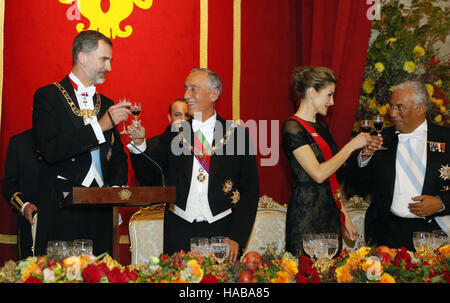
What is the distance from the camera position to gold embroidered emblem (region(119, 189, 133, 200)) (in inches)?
85.9

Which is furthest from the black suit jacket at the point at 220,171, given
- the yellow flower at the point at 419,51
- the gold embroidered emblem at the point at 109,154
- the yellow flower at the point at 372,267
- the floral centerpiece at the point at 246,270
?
the yellow flower at the point at 419,51

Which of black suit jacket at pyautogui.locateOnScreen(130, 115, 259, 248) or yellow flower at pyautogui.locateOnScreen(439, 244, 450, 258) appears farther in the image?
black suit jacket at pyautogui.locateOnScreen(130, 115, 259, 248)

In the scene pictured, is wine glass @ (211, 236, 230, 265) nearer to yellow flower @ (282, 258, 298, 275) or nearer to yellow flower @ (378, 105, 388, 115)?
yellow flower @ (282, 258, 298, 275)

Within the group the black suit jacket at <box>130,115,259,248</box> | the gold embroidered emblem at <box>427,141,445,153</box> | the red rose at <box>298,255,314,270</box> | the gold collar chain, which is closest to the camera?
the red rose at <box>298,255,314,270</box>

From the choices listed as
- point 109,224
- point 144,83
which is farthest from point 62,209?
point 144,83

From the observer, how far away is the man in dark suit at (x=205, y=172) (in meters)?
2.88

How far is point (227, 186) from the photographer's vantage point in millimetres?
2979

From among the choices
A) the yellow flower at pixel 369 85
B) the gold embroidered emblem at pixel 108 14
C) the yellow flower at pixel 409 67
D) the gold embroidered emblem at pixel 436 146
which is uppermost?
the gold embroidered emblem at pixel 108 14

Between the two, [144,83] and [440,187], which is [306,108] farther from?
[144,83]

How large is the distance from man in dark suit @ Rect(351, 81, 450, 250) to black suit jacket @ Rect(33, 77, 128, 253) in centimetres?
144

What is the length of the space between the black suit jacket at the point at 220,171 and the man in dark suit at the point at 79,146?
0.19m

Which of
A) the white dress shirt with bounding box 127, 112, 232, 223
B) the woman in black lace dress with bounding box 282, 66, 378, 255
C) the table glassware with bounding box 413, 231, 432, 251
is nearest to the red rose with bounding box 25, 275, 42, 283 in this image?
the white dress shirt with bounding box 127, 112, 232, 223

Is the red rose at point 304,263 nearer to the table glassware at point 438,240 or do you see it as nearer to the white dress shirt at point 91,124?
the table glassware at point 438,240

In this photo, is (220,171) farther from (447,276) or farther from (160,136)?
(447,276)
